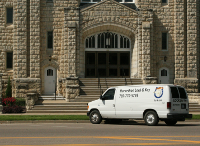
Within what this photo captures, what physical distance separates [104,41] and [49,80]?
5.79m

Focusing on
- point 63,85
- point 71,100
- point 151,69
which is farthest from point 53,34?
point 151,69

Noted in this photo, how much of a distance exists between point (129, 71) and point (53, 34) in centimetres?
727

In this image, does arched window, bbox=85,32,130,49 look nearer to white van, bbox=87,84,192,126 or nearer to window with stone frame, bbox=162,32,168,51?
window with stone frame, bbox=162,32,168,51

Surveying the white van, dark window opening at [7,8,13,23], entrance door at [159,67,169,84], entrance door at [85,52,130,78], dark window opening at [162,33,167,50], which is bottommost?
the white van

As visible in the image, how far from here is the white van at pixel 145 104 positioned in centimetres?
1573

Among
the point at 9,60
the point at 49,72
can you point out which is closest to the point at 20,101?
the point at 49,72

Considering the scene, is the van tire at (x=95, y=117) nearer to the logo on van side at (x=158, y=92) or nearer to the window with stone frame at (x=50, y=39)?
the logo on van side at (x=158, y=92)

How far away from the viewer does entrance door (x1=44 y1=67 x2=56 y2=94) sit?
29.6 meters

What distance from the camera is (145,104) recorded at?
53.4ft

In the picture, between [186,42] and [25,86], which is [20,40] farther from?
[186,42]

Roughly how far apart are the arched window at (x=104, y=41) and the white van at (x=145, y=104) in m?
13.3

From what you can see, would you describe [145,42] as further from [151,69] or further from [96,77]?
[96,77]

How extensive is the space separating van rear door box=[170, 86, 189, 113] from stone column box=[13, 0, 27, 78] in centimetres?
1599

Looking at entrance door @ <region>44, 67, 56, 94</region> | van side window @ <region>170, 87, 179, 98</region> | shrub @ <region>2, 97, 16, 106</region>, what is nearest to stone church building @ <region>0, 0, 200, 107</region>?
entrance door @ <region>44, 67, 56, 94</region>
